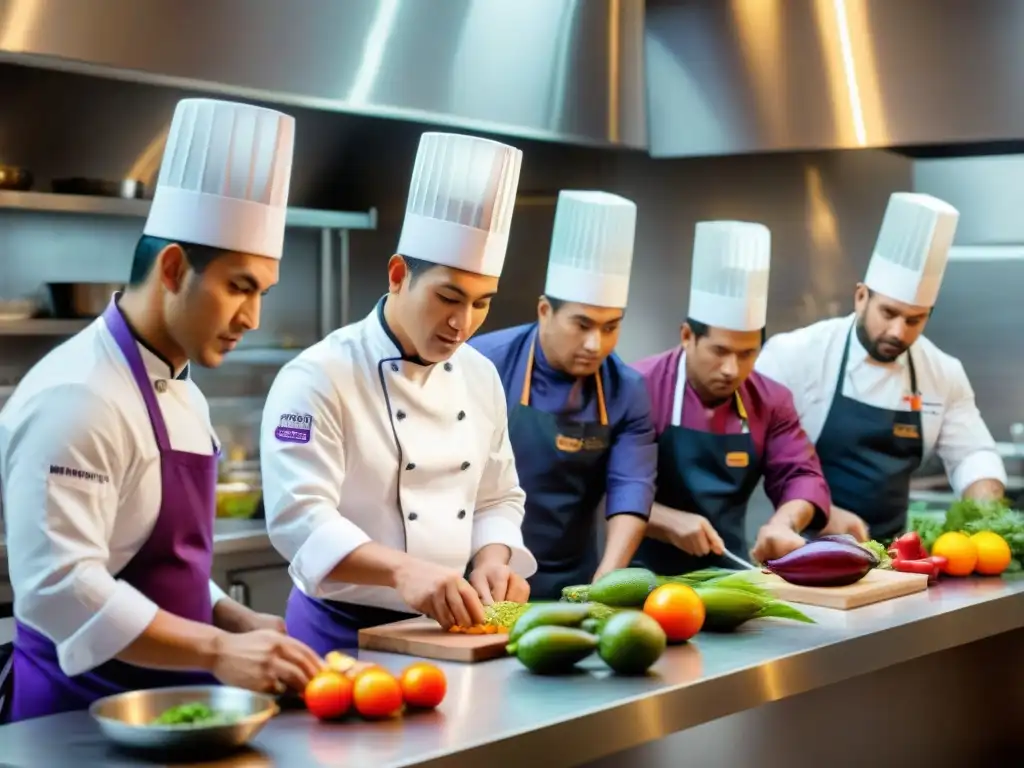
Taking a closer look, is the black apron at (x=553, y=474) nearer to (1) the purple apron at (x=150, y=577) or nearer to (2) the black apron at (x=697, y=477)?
(2) the black apron at (x=697, y=477)

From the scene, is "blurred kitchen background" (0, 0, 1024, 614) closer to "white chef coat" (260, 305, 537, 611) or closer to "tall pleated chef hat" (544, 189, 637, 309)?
"tall pleated chef hat" (544, 189, 637, 309)

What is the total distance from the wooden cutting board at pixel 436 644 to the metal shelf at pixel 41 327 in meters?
1.86

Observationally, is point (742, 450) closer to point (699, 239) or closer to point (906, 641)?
point (699, 239)

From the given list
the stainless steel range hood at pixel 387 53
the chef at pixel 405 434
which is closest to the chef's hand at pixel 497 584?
the chef at pixel 405 434

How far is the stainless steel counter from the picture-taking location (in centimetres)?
176

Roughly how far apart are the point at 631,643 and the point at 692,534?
1189 millimetres

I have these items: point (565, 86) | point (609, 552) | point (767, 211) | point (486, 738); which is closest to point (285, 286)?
point (565, 86)

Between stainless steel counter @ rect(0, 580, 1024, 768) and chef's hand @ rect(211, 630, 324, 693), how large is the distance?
53 millimetres

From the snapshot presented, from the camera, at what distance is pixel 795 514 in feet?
11.5

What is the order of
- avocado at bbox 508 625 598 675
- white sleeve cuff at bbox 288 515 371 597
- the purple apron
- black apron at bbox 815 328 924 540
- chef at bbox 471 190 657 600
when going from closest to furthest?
the purple apron → avocado at bbox 508 625 598 675 → white sleeve cuff at bbox 288 515 371 597 → chef at bbox 471 190 657 600 → black apron at bbox 815 328 924 540

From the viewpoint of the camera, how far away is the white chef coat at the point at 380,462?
2.41 meters

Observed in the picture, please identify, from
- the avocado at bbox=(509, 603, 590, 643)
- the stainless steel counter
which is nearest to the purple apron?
the stainless steel counter

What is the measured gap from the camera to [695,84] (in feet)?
15.3

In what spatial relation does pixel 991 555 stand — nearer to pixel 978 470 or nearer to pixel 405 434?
pixel 978 470
